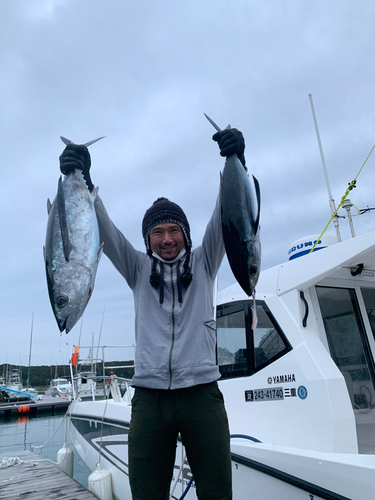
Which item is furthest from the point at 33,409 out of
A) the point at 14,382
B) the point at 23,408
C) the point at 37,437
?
the point at 14,382

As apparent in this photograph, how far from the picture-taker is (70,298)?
5.02 ft

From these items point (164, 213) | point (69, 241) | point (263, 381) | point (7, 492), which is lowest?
point (7, 492)

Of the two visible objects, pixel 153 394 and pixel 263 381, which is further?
pixel 263 381

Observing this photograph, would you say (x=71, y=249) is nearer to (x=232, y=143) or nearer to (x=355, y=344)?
(x=232, y=143)

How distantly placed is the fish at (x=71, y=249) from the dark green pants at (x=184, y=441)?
66cm

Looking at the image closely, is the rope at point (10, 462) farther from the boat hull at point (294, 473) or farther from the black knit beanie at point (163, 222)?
the black knit beanie at point (163, 222)

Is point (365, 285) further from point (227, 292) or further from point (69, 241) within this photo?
point (69, 241)

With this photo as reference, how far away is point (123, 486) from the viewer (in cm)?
443

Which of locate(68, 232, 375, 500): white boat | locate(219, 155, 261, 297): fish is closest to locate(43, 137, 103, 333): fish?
locate(219, 155, 261, 297): fish

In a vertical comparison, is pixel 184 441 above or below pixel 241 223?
below

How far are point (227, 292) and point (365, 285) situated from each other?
1481mm

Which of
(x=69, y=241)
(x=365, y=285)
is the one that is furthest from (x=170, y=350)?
(x=365, y=285)

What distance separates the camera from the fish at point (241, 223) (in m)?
1.63

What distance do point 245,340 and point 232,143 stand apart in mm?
2297
